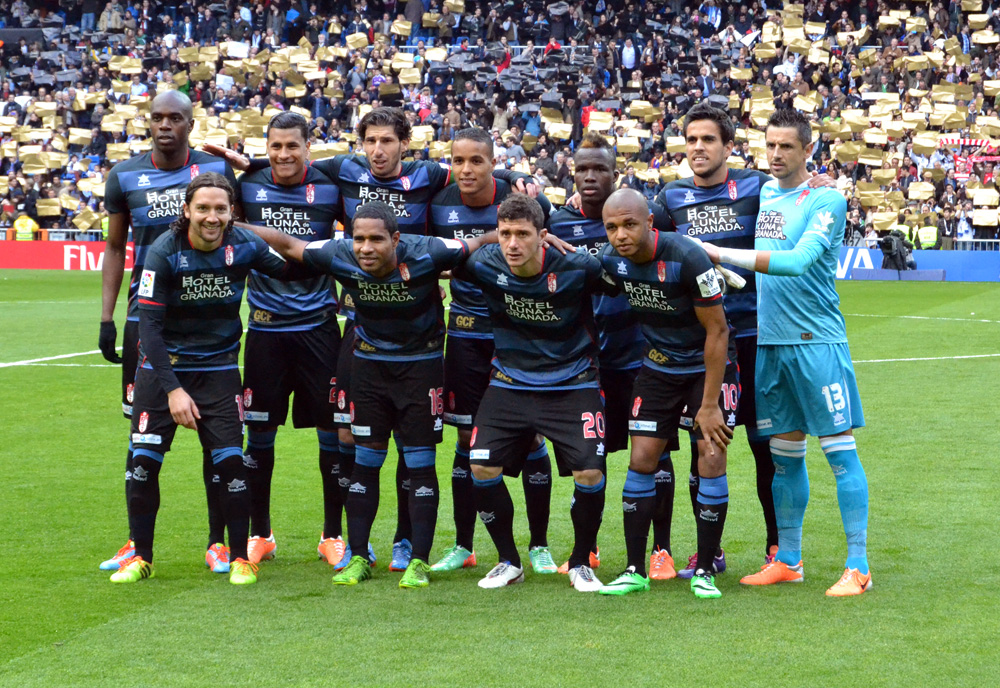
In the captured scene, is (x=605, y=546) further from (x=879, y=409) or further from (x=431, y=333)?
(x=879, y=409)

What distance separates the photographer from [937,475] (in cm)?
920

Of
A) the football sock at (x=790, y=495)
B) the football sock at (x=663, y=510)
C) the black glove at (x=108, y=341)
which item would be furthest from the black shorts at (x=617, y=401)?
the black glove at (x=108, y=341)

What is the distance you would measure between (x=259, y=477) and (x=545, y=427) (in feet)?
6.24

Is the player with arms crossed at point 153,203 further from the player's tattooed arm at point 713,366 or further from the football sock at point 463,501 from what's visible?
the player's tattooed arm at point 713,366

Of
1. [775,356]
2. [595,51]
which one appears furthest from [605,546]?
[595,51]

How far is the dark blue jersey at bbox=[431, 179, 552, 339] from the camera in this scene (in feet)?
23.6

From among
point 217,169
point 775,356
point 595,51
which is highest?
point 595,51

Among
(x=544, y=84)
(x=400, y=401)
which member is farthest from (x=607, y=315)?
(x=544, y=84)

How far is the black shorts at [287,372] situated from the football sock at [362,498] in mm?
570

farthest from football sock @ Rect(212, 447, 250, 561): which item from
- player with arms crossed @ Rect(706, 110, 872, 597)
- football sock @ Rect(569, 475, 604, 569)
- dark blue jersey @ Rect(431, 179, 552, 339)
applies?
player with arms crossed @ Rect(706, 110, 872, 597)

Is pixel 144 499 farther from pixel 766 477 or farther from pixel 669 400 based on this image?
pixel 766 477

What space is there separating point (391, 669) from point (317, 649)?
1.45 feet

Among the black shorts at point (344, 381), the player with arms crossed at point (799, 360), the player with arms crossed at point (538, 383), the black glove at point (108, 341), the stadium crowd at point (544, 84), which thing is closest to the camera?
the player with arms crossed at point (799, 360)

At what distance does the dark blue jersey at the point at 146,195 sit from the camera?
712 centimetres
